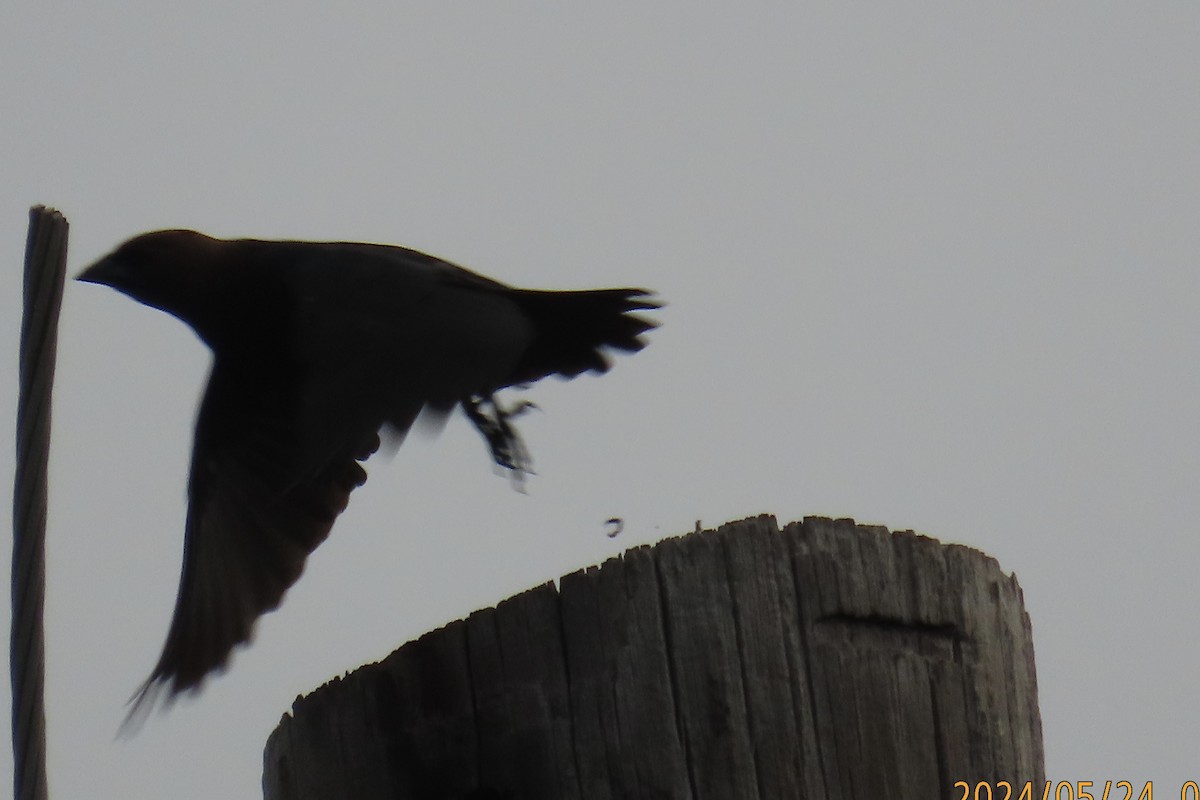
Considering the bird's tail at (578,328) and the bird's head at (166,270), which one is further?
the bird's head at (166,270)

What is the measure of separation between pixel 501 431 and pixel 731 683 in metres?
2.49

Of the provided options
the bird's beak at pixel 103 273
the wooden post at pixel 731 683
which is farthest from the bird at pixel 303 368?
the wooden post at pixel 731 683

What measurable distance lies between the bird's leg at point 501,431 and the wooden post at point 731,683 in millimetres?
2219

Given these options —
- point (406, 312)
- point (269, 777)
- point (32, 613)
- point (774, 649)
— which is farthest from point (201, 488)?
point (774, 649)

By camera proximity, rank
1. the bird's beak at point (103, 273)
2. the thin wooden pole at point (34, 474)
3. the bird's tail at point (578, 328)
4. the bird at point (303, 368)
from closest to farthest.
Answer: the thin wooden pole at point (34, 474) < the bird at point (303, 368) < the bird's tail at point (578, 328) < the bird's beak at point (103, 273)

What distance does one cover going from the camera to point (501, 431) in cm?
432

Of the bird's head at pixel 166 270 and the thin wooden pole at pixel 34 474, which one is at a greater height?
the bird's head at pixel 166 270

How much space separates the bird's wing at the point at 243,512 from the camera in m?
3.80

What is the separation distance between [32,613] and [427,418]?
71.3 inches

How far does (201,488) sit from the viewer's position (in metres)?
4.35

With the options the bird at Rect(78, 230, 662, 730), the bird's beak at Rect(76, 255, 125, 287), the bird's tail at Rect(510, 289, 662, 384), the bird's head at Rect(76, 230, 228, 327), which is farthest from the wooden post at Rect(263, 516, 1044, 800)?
the bird's beak at Rect(76, 255, 125, 287)

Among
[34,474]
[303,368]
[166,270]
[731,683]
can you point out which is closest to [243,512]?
[303,368]

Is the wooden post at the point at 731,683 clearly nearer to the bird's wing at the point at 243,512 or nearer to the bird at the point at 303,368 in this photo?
the bird at the point at 303,368

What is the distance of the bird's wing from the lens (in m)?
3.80
